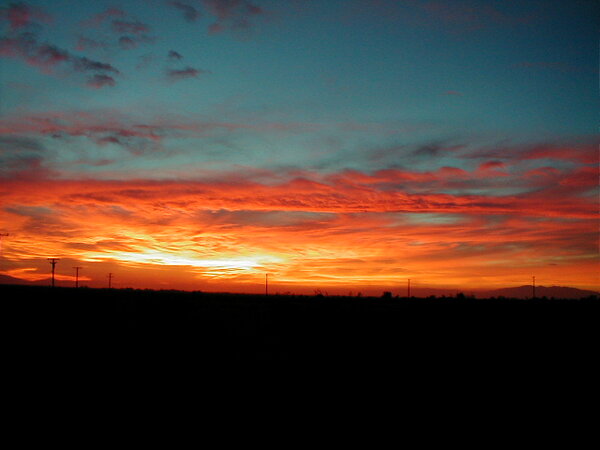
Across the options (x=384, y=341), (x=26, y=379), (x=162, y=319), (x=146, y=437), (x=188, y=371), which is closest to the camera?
(x=146, y=437)

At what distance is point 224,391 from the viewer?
39.2 ft

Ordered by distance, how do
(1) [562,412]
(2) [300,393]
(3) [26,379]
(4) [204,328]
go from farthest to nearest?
(4) [204,328]
(3) [26,379]
(2) [300,393]
(1) [562,412]

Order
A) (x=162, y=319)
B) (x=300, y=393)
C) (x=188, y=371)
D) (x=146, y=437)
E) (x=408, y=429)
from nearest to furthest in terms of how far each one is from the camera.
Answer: (x=146, y=437) → (x=408, y=429) → (x=300, y=393) → (x=188, y=371) → (x=162, y=319)

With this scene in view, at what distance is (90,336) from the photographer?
2134cm

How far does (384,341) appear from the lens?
20.8 m

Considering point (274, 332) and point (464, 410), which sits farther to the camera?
point (274, 332)

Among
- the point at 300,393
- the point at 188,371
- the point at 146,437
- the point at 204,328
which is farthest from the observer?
the point at 204,328

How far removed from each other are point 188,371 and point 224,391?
8.88 feet

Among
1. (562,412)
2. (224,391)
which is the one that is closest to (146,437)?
(224,391)

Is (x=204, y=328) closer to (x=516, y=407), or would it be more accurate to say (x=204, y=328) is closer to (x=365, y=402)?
(x=365, y=402)

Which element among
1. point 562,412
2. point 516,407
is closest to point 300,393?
point 516,407

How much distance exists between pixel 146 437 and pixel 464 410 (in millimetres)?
6928

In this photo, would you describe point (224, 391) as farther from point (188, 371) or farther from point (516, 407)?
point (516, 407)

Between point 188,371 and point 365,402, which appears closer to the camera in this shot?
point 365,402
